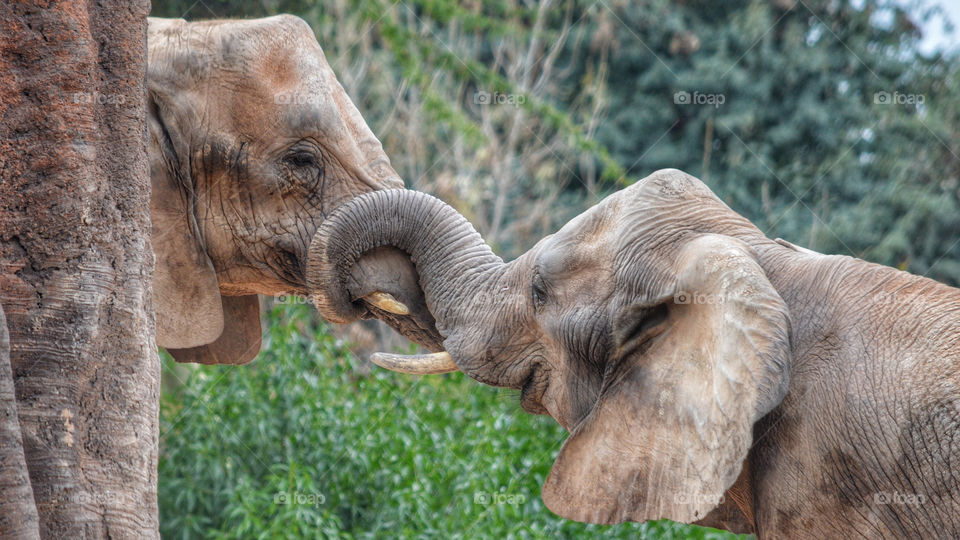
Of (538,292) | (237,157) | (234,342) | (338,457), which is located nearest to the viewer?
(538,292)

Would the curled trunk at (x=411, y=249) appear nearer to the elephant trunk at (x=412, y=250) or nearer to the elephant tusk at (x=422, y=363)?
the elephant trunk at (x=412, y=250)

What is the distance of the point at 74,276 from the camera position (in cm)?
310

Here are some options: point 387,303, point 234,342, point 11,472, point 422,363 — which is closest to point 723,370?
point 422,363

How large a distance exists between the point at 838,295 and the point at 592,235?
763mm

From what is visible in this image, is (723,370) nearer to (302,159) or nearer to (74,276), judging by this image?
(74,276)

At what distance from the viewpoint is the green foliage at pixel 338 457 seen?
5.76m

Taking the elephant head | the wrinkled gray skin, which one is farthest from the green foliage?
the elephant head

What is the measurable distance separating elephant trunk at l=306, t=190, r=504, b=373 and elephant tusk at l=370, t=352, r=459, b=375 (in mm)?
19

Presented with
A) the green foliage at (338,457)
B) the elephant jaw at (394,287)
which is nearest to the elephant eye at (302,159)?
the elephant jaw at (394,287)

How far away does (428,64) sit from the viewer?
13164 mm

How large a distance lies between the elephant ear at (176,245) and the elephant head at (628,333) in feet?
2.85

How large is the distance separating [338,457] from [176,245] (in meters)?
2.22

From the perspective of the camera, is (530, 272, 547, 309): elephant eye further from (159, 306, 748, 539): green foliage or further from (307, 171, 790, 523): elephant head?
(159, 306, 748, 539): green foliage

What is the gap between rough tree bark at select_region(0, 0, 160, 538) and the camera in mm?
2994
